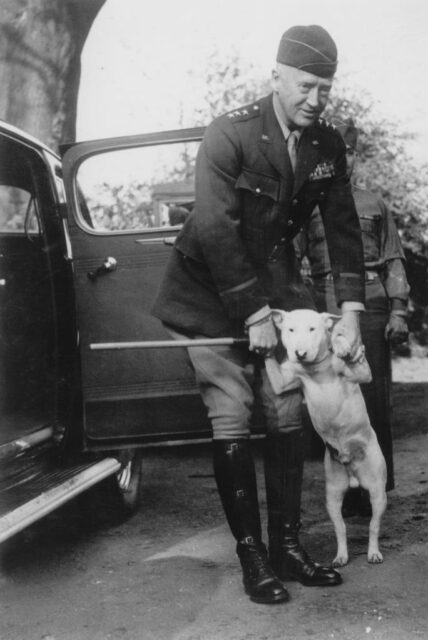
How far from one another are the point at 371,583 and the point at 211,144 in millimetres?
1755

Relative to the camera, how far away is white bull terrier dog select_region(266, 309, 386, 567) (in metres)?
3.29

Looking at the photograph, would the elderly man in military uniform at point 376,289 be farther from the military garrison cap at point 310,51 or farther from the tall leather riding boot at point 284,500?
the military garrison cap at point 310,51

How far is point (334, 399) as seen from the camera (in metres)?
3.40

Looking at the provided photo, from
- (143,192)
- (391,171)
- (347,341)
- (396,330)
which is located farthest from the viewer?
(143,192)

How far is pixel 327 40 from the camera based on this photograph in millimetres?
3162

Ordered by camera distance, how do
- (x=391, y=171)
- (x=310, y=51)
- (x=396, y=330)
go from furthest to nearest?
1. (x=391, y=171)
2. (x=396, y=330)
3. (x=310, y=51)

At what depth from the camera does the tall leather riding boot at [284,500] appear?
336 cm

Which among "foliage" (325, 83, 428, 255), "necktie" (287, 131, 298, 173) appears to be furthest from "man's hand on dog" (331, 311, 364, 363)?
"foliage" (325, 83, 428, 255)

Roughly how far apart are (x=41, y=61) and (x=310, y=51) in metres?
4.58

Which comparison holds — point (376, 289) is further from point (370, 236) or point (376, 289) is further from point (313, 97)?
point (313, 97)

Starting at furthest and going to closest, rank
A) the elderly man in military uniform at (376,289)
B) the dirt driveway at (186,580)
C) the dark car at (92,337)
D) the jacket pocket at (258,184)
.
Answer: the elderly man in military uniform at (376,289)
the dark car at (92,337)
the jacket pocket at (258,184)
the dirt driveway at (186,580)

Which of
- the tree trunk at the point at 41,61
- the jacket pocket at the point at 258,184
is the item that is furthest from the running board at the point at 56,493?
the tree trunk at the point at 41,61

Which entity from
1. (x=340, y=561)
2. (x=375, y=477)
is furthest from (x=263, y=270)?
(x=340, y=561)

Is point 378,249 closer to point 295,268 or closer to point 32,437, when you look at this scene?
point 295,268
